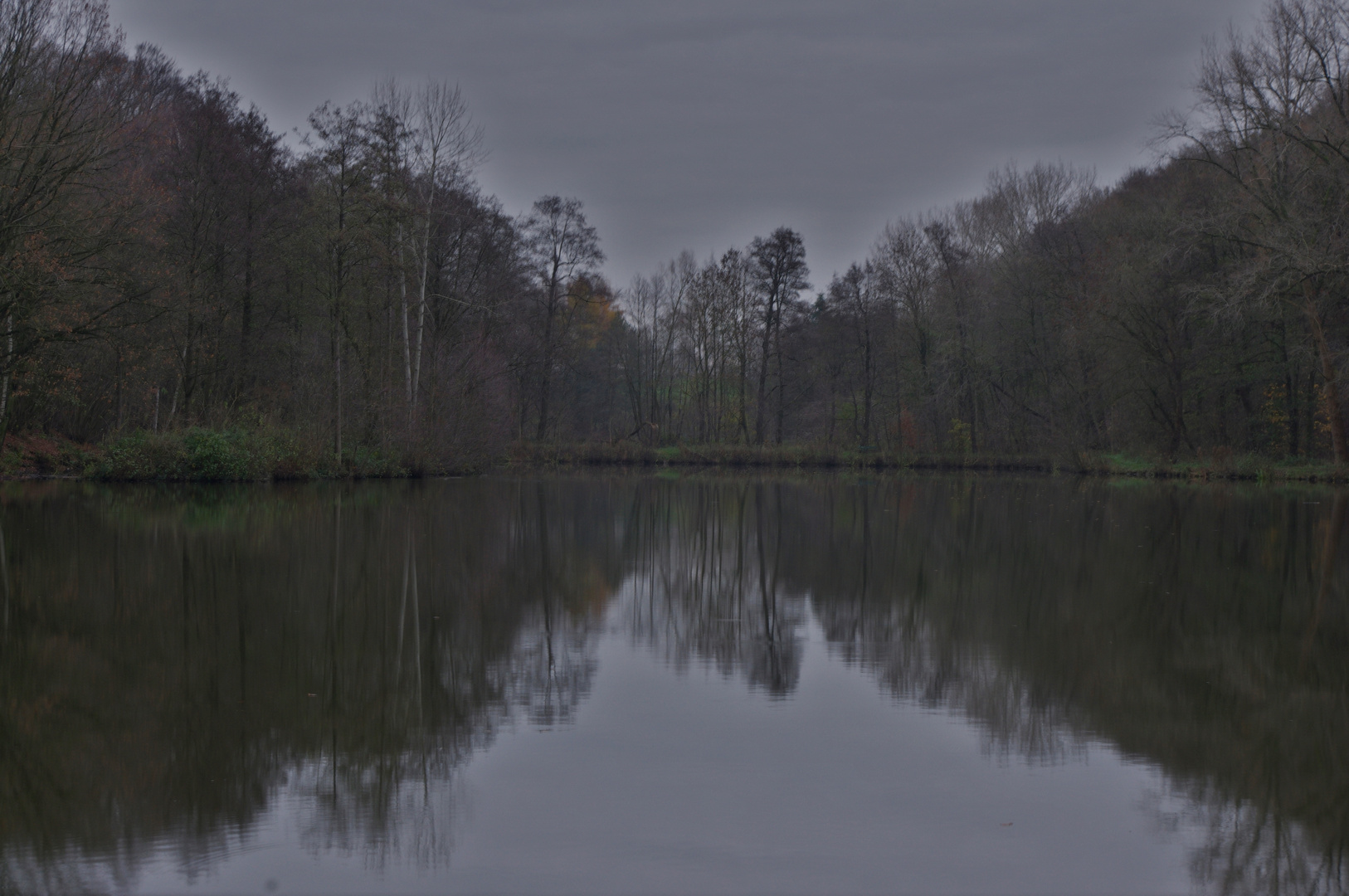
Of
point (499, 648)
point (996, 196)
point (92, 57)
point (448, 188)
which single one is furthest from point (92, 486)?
point (996, 196)

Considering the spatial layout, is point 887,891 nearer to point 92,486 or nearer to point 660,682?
point 660,682

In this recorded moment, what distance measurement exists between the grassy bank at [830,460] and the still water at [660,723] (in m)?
27.8

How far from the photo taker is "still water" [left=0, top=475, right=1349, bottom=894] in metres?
3.33

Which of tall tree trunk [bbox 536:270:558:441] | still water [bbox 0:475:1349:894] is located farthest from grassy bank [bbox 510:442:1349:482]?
still water [bbox 0:475:1349:894]

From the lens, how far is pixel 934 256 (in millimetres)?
45281

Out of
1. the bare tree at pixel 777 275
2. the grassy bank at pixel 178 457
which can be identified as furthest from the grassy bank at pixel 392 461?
the bare tree at pixel 777 275

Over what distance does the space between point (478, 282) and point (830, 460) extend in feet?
57.1

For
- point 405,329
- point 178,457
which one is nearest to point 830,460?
point 405,329

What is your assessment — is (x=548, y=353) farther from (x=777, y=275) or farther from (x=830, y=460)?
(x=830, y=460)

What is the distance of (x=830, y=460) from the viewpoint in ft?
150

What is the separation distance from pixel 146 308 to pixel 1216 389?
30866mm

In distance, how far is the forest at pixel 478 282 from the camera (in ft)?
61.0

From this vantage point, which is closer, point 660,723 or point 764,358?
point 660,723

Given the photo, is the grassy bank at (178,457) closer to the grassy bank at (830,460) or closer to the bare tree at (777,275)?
the grassy bank at (830,460)
